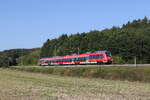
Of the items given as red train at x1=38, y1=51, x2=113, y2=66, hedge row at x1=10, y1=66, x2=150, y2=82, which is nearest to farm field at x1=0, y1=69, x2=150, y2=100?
hedge row at x1=10, y1=66, x2=150, y2=82

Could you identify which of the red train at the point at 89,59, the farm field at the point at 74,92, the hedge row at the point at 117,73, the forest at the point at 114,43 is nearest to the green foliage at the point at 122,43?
the forest at the point at 114,43

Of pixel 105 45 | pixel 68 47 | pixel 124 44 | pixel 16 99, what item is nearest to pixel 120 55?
pixel 124 44

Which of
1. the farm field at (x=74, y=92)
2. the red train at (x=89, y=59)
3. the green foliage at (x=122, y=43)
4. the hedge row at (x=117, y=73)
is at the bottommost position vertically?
the farm field at (x=74, y=92)

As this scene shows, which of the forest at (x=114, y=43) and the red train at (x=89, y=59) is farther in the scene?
the forest at (x=114, y=43)

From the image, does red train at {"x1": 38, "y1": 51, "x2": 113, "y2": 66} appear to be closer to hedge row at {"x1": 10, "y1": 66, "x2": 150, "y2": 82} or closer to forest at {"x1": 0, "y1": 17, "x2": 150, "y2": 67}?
hedge row at {"x1": 10, "y1": 66, "x2": 150, "y2": 82}

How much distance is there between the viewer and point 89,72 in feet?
167

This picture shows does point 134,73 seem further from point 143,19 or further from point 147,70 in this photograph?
point 143,19

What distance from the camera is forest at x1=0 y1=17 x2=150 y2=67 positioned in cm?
9112

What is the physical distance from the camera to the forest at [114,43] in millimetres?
91125

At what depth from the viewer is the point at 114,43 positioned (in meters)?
99.2

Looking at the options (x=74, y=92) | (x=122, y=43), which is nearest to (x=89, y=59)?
(x=122, y=43)

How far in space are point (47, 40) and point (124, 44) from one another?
294 ft

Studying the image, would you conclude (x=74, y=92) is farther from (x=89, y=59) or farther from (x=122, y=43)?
(x=122, y=43)

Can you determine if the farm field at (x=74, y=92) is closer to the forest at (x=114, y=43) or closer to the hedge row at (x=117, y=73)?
the hedge row at (x=117, y=73)
